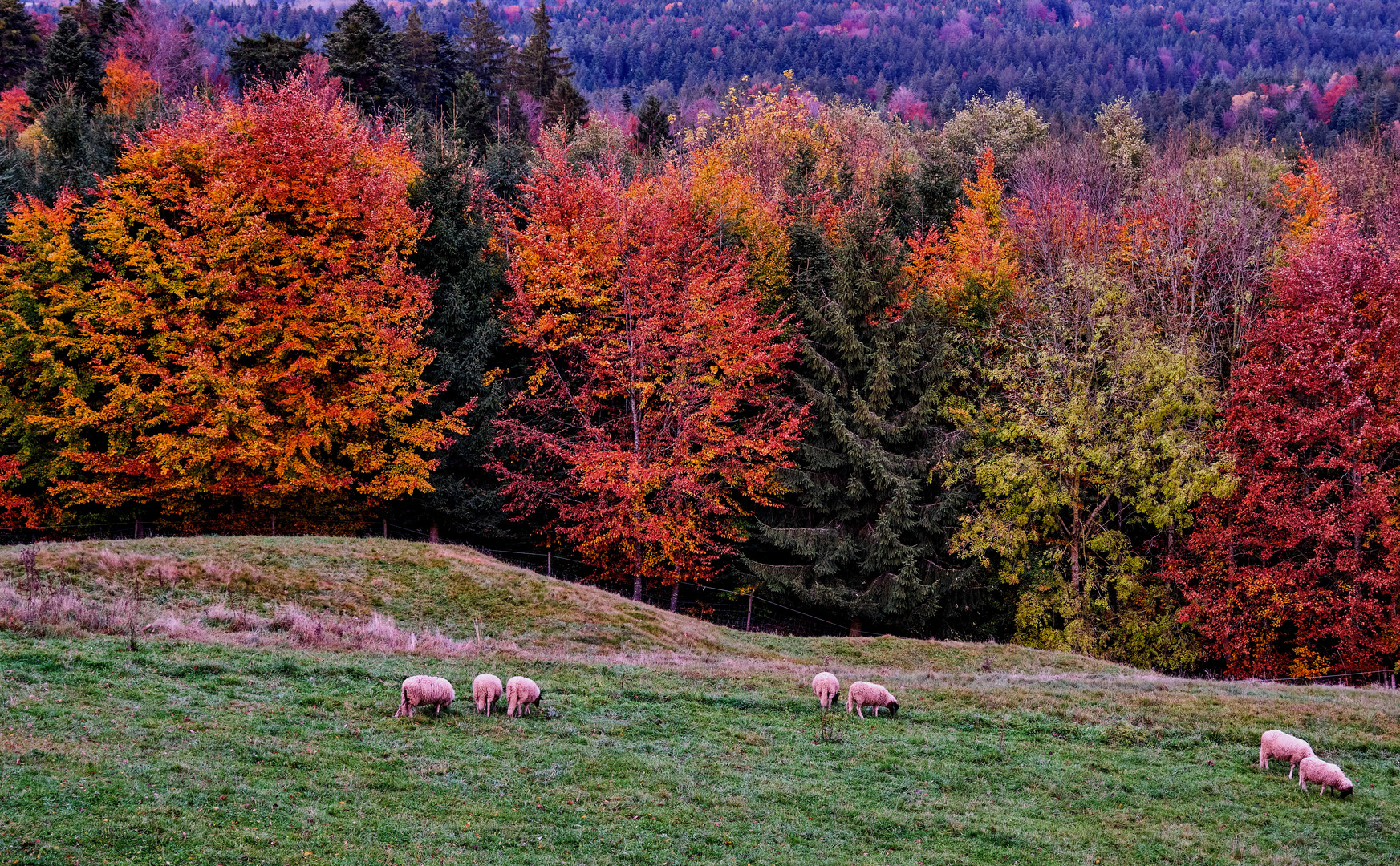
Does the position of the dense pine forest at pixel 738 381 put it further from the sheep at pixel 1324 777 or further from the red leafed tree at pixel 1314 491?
the sheep at pixel 1324 777

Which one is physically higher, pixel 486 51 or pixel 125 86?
pixel 486 51

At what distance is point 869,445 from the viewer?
42875 mm

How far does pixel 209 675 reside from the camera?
18.3 meters

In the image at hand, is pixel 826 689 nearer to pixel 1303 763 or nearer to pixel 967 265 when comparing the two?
pixel 1303 763

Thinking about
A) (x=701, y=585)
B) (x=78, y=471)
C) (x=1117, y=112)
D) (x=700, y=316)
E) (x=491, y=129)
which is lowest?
(x=701, y=585)

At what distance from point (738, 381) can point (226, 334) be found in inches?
745

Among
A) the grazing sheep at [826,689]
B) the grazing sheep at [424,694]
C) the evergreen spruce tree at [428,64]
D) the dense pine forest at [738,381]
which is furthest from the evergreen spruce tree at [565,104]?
the grazing sheep at [424,694]

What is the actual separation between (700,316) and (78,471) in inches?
921

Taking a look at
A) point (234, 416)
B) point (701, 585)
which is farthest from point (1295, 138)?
point (234, 416)

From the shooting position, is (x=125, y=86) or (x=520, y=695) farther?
(x=125, y=86)

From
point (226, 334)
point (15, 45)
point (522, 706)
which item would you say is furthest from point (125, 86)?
point (522, 706)

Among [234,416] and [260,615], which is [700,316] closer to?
[234,416]

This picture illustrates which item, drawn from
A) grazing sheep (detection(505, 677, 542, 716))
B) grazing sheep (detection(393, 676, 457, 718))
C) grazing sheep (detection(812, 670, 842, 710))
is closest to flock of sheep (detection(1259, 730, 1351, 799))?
grazing sheep (detection(812, 670, 842, 710))

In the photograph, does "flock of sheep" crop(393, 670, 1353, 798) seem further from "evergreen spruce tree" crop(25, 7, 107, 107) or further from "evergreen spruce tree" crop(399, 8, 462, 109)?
"evergreen spruce tree" crop(399, 8, 462, 109)
